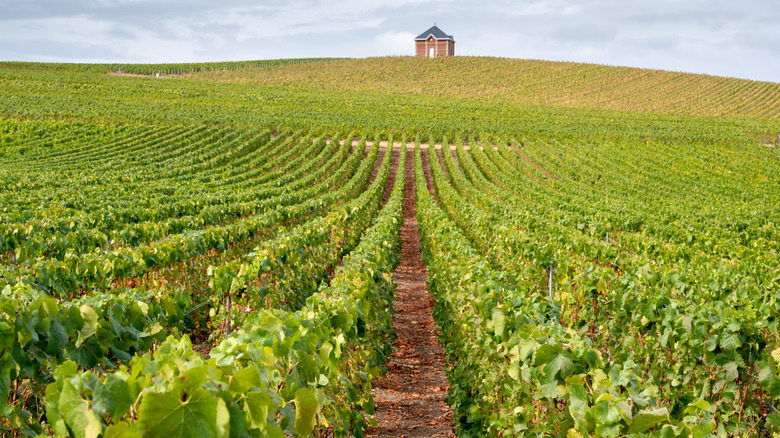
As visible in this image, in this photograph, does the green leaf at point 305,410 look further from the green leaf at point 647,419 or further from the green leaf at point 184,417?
the green leaf at point 647,419

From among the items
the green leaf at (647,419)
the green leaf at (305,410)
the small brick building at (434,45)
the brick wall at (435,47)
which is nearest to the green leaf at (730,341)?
the green leaf at (647,419)

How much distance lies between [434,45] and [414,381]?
10776 cm

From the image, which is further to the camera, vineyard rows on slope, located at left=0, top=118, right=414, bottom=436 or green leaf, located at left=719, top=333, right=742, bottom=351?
green leaf, located at left=719, top=333, right=742, bottom=351

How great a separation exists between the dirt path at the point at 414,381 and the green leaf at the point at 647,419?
3807 millimetres

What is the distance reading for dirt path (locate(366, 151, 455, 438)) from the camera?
6801mm

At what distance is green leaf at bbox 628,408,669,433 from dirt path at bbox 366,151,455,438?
150 inches

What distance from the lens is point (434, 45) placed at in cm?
11000

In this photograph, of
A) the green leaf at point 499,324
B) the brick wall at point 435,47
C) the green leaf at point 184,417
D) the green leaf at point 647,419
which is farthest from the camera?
the brick wall at point 435,47

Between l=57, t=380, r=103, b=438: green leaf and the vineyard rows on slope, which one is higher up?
l=57, t=380, r=103, b=438: green leaf

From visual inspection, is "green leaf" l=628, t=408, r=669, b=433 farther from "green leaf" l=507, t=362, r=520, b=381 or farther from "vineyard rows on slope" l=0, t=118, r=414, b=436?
"vineyard rows on slope" l=0, t=118, r=414, b=436

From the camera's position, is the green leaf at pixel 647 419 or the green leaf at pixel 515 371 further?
the green leaf at pixel 515 371

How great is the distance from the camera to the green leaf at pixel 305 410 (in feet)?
10.5

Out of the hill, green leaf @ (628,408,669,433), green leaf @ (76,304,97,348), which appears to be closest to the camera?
green leaf @ (628,408,669,433)

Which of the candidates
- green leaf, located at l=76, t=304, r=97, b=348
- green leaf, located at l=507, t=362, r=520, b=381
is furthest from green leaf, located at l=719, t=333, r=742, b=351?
green leaf, located at l=76, t=304, r=97, b=348
